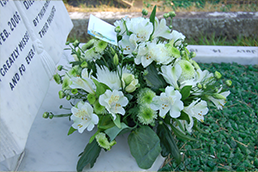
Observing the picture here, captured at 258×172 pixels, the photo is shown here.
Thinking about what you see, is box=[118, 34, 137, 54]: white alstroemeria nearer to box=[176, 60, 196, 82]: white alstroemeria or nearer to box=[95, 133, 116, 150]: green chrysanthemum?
box=[176, 60, 196, 82]: white alstroemeria

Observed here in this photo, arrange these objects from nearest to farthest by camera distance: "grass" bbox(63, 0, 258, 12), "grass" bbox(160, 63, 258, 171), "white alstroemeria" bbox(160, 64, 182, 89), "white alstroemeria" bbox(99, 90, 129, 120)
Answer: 1. "white alstroemeria" bbox(99, 90, 129, 120)
2. "white alstroemeria" bbox(160, 64, 182, 89)
3. "grass" bbox(160, 63, 258, 171)
4. "grass" bbox(63, 0, 258, 12)

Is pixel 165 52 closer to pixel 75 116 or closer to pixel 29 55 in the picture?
pixel 75 116

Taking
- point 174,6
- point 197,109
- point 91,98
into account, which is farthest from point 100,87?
point 174,6

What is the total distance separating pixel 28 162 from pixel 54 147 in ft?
0.49

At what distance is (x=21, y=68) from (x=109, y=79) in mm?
461

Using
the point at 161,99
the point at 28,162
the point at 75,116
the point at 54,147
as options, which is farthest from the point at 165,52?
the point at 28,162

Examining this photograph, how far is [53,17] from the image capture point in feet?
5.14

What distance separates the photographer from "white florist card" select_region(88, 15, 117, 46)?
100cm

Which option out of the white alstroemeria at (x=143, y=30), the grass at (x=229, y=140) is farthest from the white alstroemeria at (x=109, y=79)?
the grass at (x=229, y=140)

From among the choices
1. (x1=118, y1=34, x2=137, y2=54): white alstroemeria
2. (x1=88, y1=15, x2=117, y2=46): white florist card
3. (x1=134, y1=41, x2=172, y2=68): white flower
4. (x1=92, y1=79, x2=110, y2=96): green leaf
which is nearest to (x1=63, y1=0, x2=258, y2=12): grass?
(x1=88, y1=15, x2=117, y2=46): white florist card

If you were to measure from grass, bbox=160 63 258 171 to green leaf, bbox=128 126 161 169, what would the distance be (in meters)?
0.25

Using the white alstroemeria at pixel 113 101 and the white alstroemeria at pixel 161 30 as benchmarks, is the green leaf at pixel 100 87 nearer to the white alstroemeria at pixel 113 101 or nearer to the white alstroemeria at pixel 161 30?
the white alstroemeria at pixel 113 101

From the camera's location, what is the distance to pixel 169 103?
2.88 ft

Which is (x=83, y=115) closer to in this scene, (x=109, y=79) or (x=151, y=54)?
(x=109, y=79)
